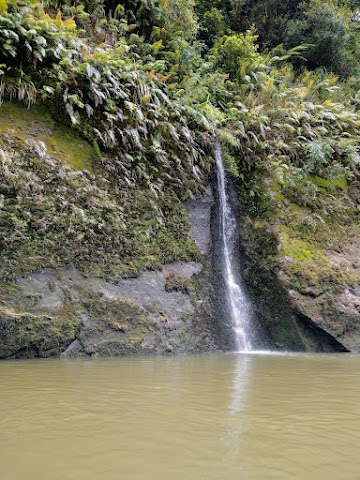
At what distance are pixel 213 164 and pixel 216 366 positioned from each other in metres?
5.52

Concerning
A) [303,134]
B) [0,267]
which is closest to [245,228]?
[303,134]

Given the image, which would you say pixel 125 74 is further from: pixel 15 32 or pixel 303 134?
pixel 303 134

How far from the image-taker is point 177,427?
2410 mm

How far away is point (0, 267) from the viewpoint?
6.29 metres

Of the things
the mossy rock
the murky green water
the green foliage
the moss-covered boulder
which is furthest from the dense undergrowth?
the green foliage

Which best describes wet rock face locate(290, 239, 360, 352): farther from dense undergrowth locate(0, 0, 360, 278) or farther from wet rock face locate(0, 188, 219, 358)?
wet rock face locate(0, 188, 219, 358)

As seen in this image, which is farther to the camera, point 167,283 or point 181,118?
point 181,118

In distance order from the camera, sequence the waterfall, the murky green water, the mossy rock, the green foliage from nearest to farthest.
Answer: the murky green water
the mossy rock
the waterfall
the green foliage

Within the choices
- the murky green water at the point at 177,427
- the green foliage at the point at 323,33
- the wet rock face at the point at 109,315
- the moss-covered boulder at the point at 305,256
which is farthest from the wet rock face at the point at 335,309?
the green foliage at the point at 323,33

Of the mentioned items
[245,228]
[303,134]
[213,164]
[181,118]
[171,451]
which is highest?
[303,134]

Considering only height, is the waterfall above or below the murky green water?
above

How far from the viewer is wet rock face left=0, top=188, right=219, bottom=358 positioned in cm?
620

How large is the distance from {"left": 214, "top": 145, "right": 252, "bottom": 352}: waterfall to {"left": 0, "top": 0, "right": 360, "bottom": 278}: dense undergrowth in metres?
0.42

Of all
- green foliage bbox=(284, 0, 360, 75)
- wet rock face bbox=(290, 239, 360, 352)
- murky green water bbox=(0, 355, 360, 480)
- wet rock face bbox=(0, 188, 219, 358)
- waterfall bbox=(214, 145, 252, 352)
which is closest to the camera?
murky green water bbox=(0, 355, 360, 480)
